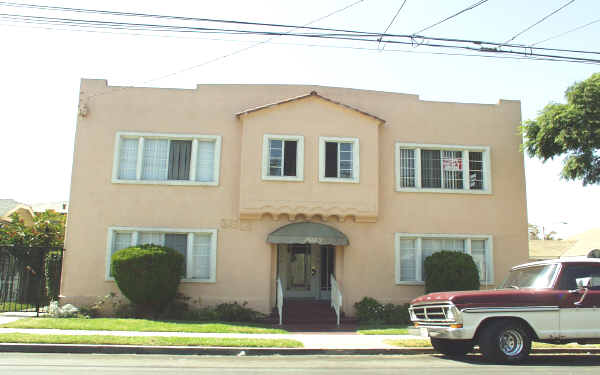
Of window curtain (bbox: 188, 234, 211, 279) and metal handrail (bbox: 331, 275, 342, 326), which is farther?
window curtain (bbox: 188, 234, 211, 279)

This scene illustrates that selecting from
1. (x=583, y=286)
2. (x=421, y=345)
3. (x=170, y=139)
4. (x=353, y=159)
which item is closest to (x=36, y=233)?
(x=170, y=139)

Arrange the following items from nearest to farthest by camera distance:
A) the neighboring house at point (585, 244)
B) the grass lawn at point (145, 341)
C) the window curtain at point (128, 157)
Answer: the grass lawn at point (145, 341), the window curtain at point (128, 157), the neighboring house at point (585, 244)

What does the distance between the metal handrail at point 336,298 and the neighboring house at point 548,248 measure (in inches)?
876

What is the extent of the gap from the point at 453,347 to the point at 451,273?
5.35m

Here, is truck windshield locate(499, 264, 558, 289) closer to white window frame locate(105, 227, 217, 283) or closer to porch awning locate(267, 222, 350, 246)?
porch awning locate(267, 222, 350, 246)

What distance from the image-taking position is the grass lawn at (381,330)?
13.1m

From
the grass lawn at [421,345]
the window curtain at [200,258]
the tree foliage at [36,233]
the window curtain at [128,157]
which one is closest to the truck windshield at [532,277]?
the grass lawn at [421,345]

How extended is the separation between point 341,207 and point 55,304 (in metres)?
8.75

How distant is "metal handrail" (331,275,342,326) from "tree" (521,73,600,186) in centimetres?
735

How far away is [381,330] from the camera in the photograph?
13398mm

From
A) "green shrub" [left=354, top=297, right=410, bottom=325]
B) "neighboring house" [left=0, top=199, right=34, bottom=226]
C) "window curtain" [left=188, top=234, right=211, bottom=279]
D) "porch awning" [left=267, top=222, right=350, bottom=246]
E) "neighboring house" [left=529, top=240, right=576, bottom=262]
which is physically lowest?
"green shrub" [left=354, top=297, right=410, bottom=325]

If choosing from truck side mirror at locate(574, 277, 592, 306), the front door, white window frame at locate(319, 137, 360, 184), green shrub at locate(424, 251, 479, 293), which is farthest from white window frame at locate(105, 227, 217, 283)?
truck side mirror at locate(574, 277, 592, 306)

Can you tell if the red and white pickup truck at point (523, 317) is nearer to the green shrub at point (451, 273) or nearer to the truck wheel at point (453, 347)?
the truck wheel at point (453, 347)

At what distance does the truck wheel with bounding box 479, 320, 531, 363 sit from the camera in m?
8.95
